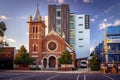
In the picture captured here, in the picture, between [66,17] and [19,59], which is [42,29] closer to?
[19,59]

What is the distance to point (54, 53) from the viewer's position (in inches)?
3086

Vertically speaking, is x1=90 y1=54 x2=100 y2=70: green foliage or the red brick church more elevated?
the red brick church

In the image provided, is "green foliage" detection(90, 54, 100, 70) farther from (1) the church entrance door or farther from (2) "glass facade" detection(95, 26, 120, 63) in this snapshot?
(1) the church entrance door

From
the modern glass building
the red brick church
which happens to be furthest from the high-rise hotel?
the red brick church

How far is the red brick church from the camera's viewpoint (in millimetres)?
77062

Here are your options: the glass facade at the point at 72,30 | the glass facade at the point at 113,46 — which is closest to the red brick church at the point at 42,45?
the glass facade at the point at 113,46

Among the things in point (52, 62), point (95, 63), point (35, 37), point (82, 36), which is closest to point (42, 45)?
point (35, 37)

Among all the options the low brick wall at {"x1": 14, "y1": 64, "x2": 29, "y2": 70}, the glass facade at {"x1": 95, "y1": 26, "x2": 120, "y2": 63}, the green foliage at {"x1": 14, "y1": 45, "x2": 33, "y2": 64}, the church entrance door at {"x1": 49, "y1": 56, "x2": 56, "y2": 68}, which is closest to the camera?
the glass facade at {"x1": 95, "y1": 26, "x2": 120, "y2": 63}

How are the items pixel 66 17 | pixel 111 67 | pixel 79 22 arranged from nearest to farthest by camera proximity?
pixel 111 67
pixel 66 17
pixel 79 22

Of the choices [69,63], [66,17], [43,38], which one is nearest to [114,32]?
[69,63]

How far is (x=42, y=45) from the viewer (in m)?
78.8

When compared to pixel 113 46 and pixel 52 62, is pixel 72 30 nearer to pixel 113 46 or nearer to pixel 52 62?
pixel 52 62

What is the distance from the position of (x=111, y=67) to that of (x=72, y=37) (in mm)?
50592

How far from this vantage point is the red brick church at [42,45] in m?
77.1
